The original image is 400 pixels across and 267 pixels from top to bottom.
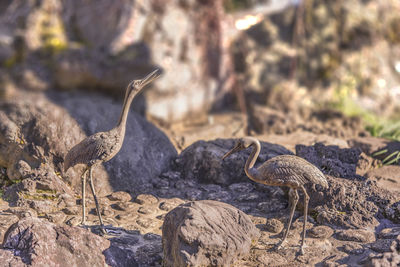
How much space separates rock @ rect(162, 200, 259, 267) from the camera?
143 inches

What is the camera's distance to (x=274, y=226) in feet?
15.0

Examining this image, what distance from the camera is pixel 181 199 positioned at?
5406 millimetres

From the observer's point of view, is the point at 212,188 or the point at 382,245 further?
the point at 212,188

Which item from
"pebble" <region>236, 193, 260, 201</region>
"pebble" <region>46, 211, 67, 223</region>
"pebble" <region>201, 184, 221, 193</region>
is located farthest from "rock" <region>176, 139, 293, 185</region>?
"pebble" <region>46, 211, 67, 223</region>

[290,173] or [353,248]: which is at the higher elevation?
[290,173]

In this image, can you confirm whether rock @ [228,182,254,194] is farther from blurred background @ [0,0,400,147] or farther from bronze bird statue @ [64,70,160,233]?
blurred background @ [0,0,400,147]

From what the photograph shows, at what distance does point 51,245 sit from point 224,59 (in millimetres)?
8671

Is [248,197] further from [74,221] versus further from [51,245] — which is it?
[51,245]

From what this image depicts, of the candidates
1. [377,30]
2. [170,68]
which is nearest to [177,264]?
[170,68]

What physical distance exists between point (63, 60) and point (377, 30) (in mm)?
9474

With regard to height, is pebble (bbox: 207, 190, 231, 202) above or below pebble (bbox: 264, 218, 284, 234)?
above

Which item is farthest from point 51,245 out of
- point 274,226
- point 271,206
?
point 271,206

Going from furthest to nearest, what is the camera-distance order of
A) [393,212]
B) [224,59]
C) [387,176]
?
1. [224,59]
2. [387,176]
3. [393,212]

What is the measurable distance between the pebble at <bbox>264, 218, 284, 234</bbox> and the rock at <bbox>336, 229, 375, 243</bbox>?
63 cm
